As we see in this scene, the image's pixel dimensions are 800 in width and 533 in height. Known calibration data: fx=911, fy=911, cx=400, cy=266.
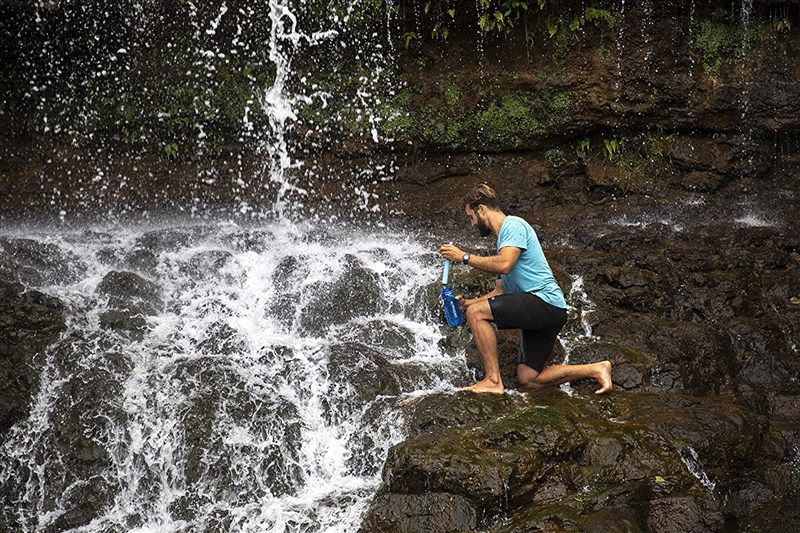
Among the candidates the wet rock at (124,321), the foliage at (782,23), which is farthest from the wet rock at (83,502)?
the foliage at (782,23)

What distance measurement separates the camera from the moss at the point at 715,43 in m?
15.4

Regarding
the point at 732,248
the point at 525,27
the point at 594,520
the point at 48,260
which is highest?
the point at 525,27

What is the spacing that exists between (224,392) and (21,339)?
2599 mm

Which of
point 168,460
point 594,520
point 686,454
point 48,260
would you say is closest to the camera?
point 594,520

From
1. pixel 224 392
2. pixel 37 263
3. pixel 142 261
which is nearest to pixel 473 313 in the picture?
pixel 224 392

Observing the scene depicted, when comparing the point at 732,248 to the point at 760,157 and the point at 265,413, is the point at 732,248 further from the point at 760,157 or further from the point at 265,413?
the point at 265,413

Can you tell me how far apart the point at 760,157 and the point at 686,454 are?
8.32 metres

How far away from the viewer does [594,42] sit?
15.5m

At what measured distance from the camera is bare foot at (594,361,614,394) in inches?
373

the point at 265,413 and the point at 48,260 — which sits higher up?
the point at 48,260

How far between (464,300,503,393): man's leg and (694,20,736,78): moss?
8.47 m

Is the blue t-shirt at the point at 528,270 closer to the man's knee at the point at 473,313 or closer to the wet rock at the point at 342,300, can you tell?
the man's knee at the point at 473,313

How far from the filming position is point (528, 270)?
9.08 metres

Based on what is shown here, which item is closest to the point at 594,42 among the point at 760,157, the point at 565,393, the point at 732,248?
the point at 760,157
